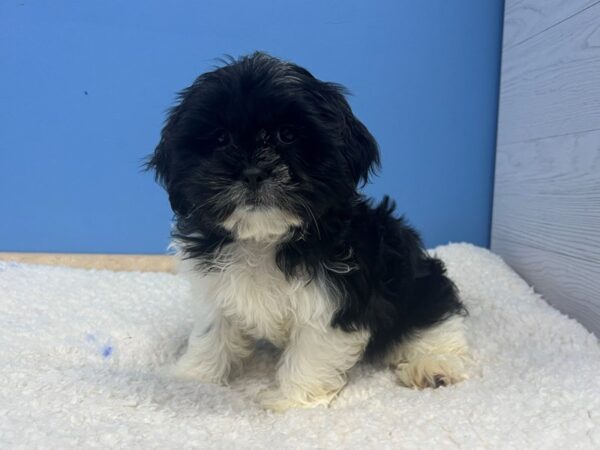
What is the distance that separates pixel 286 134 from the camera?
1.47m

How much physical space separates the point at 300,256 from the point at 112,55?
205 centimetres

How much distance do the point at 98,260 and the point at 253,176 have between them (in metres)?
2.20

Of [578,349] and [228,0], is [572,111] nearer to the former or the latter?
[578,349]

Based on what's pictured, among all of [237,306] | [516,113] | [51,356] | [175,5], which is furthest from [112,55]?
[516,113]

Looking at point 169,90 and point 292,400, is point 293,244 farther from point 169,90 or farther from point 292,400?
point 169,90

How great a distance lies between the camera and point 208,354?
74.2 inches

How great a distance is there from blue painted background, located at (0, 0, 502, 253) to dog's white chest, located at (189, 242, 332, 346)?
163 cm

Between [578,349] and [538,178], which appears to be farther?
[538,178]

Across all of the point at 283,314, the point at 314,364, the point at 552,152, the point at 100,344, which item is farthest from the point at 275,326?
the point at 552,152

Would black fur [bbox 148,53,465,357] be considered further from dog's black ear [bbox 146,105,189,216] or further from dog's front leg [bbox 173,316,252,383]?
dog's front leg [bbox 173,316,252,383]

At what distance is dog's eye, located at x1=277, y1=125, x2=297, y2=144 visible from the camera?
4.79ft

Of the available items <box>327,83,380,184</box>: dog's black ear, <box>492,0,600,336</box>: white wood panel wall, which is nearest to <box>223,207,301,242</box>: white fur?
<box>327,83,380,184</box>: dog's black ear

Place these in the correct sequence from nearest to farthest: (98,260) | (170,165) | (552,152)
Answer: (170,165) < (552,152) < (98,260)

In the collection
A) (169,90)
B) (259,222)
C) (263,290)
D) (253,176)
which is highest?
(169,90)
